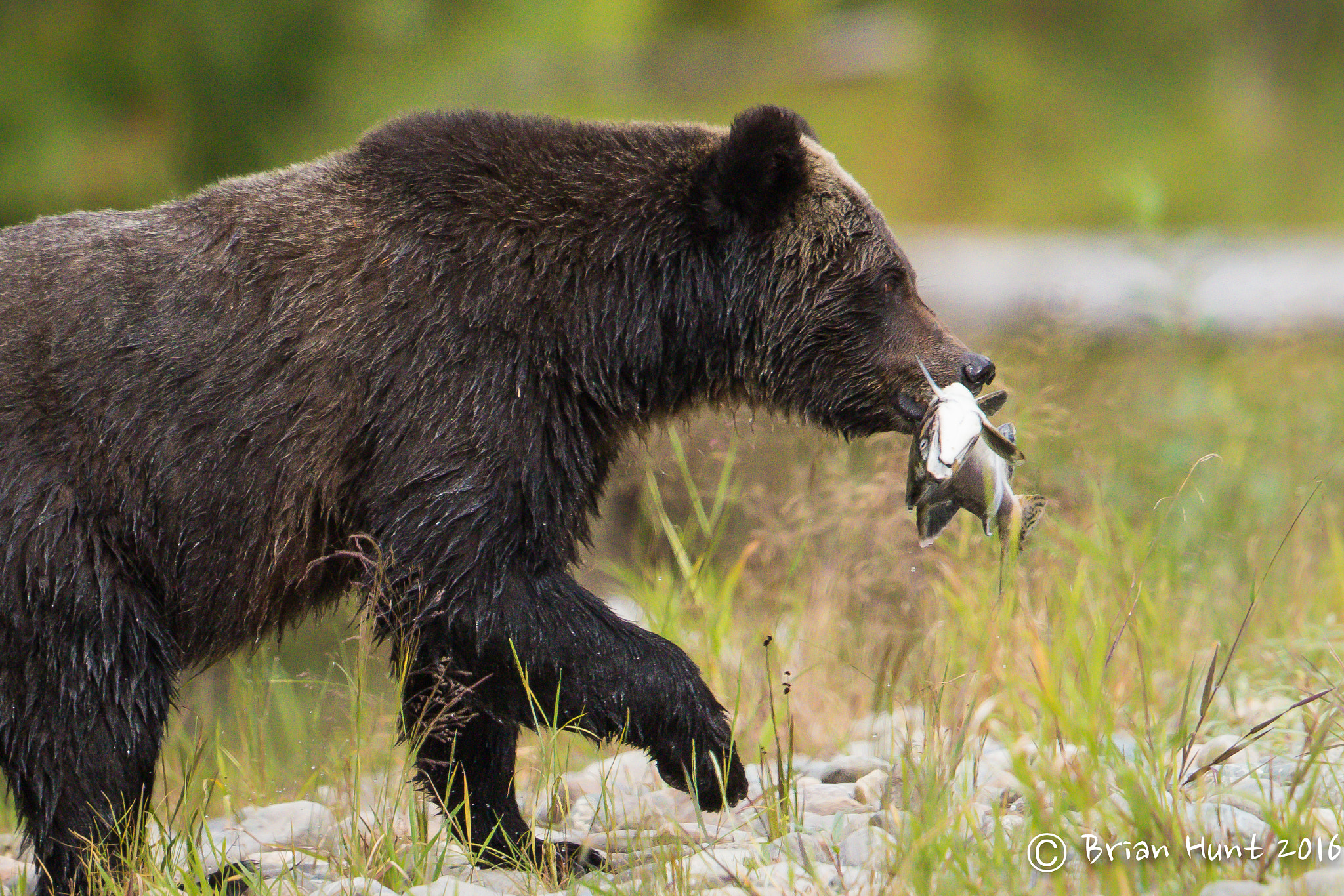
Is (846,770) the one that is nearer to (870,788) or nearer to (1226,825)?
(870,788)

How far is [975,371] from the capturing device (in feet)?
12.8

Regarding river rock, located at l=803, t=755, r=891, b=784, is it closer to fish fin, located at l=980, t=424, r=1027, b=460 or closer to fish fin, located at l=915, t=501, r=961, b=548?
fish fin, located at l=915, t=501, r=961, b=548

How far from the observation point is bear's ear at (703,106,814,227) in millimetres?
3932

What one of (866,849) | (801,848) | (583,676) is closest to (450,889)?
(583,676)

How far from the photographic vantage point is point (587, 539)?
153 inches

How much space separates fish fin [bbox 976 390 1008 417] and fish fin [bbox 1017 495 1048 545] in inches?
10.1

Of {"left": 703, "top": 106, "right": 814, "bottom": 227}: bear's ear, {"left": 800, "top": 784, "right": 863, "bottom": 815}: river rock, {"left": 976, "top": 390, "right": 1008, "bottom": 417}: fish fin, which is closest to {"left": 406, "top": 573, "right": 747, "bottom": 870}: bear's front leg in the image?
{"left": 800, "top": 784, "right": 863, "bottom": 815}: river rock

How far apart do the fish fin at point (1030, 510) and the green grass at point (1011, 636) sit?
0.17 meters

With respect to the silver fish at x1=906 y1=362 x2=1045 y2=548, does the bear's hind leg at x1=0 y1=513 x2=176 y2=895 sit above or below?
below

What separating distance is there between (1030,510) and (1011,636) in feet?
3.26

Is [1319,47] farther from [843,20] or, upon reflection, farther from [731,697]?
[731,697]

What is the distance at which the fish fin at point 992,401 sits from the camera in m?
3.85

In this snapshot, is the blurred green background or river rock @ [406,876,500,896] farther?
the blurred green background
